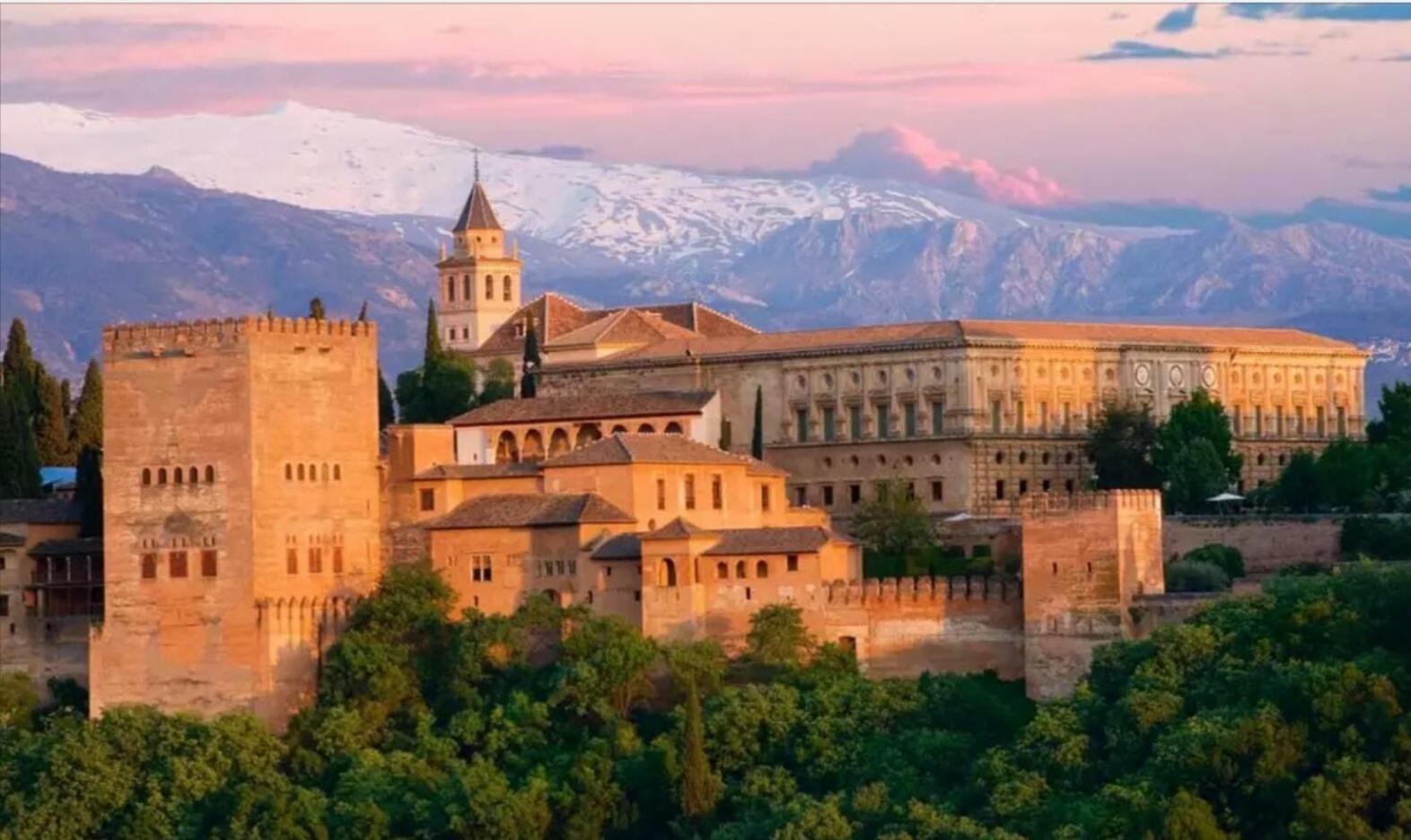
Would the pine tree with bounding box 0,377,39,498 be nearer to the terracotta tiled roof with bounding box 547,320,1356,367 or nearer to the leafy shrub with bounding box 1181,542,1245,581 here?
the terracotta tiled roof with bounding box 547,320,1356,367

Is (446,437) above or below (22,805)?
above

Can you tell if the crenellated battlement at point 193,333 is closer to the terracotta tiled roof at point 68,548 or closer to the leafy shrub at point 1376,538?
the terracotta tiled roof at point 68,548

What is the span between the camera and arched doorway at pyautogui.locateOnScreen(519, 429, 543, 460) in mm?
85312

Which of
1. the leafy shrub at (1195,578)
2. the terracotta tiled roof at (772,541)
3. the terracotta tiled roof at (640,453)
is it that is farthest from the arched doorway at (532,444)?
the leafy shrub at (1195,578)

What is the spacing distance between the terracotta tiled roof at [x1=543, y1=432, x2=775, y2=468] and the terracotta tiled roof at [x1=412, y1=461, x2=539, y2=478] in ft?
2.05

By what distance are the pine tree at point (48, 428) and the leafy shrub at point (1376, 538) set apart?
99.5ft

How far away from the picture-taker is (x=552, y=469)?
76.4 metres

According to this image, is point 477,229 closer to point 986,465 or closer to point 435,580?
point 986,465

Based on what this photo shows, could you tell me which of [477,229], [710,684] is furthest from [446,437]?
[477,229]

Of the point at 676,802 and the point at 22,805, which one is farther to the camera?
the point at 22,805

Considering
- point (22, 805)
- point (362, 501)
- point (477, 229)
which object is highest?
point (477, 229)

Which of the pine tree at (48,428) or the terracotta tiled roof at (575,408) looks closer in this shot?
the terracotta tiled roof at (575,408)

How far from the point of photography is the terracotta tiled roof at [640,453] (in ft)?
249

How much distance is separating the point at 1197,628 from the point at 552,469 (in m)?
14.7
